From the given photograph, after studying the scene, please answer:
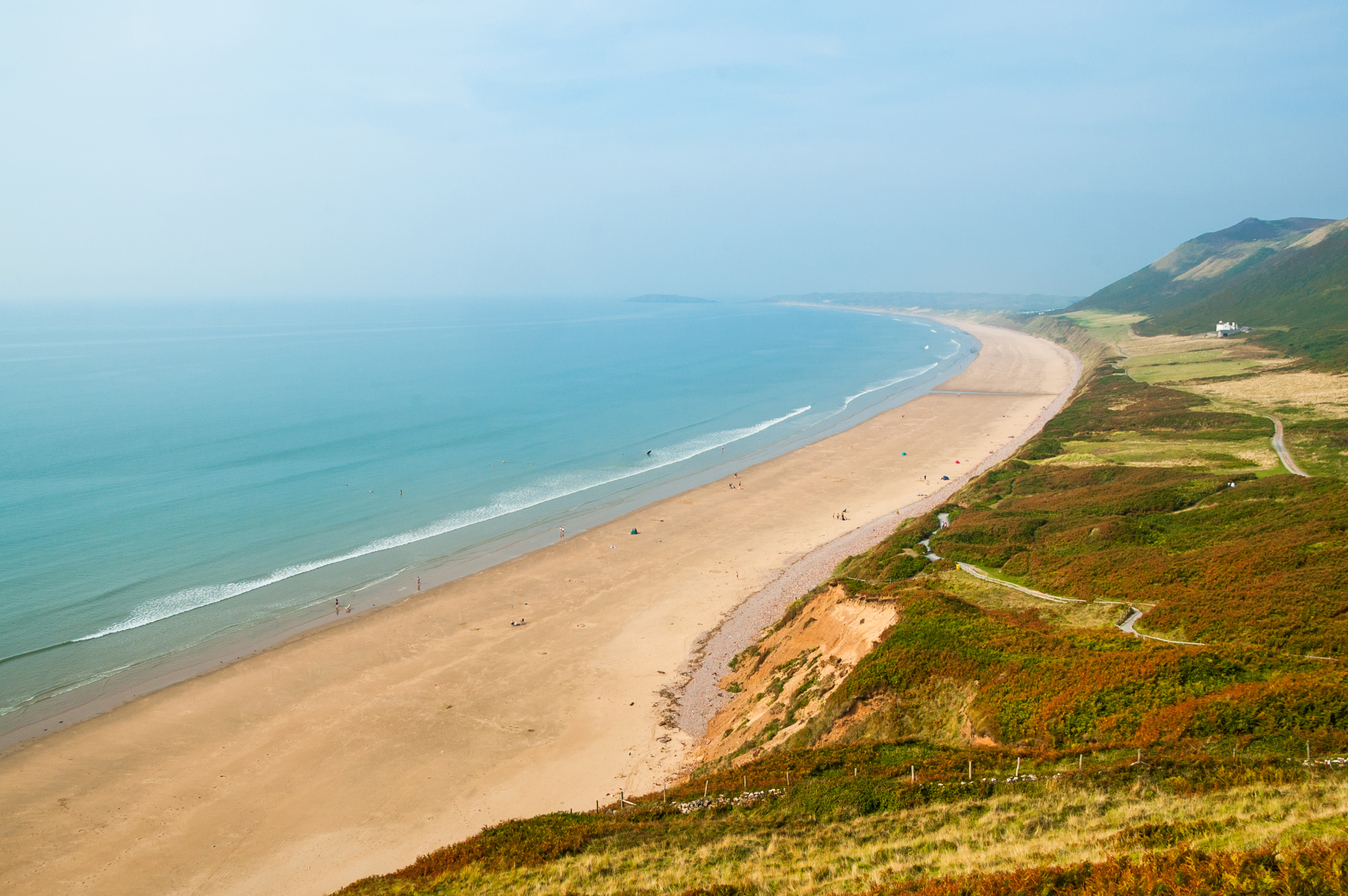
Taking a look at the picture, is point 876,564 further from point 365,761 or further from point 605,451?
point 605,451

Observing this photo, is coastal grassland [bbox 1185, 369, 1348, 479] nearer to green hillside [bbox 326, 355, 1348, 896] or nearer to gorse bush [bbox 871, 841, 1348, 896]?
green hillside [bbox 326, 355, 1348, 896]

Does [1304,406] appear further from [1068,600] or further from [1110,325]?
[1110,325]

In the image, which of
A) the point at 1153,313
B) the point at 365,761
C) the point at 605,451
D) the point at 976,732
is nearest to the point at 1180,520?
the point at 976,732

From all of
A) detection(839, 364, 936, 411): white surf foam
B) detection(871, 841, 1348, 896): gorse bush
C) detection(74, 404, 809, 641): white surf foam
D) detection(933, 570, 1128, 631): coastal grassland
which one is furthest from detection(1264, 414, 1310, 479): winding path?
detection(839, 364, 936, 411): white surf foam

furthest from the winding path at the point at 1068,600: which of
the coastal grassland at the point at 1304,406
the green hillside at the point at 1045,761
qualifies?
the coastal grassland at the point at 1304,406

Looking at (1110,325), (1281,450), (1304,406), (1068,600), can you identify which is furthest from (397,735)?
(1110,325)

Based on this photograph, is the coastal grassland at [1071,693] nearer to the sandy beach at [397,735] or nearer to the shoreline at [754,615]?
the shoreline at [754,615]
